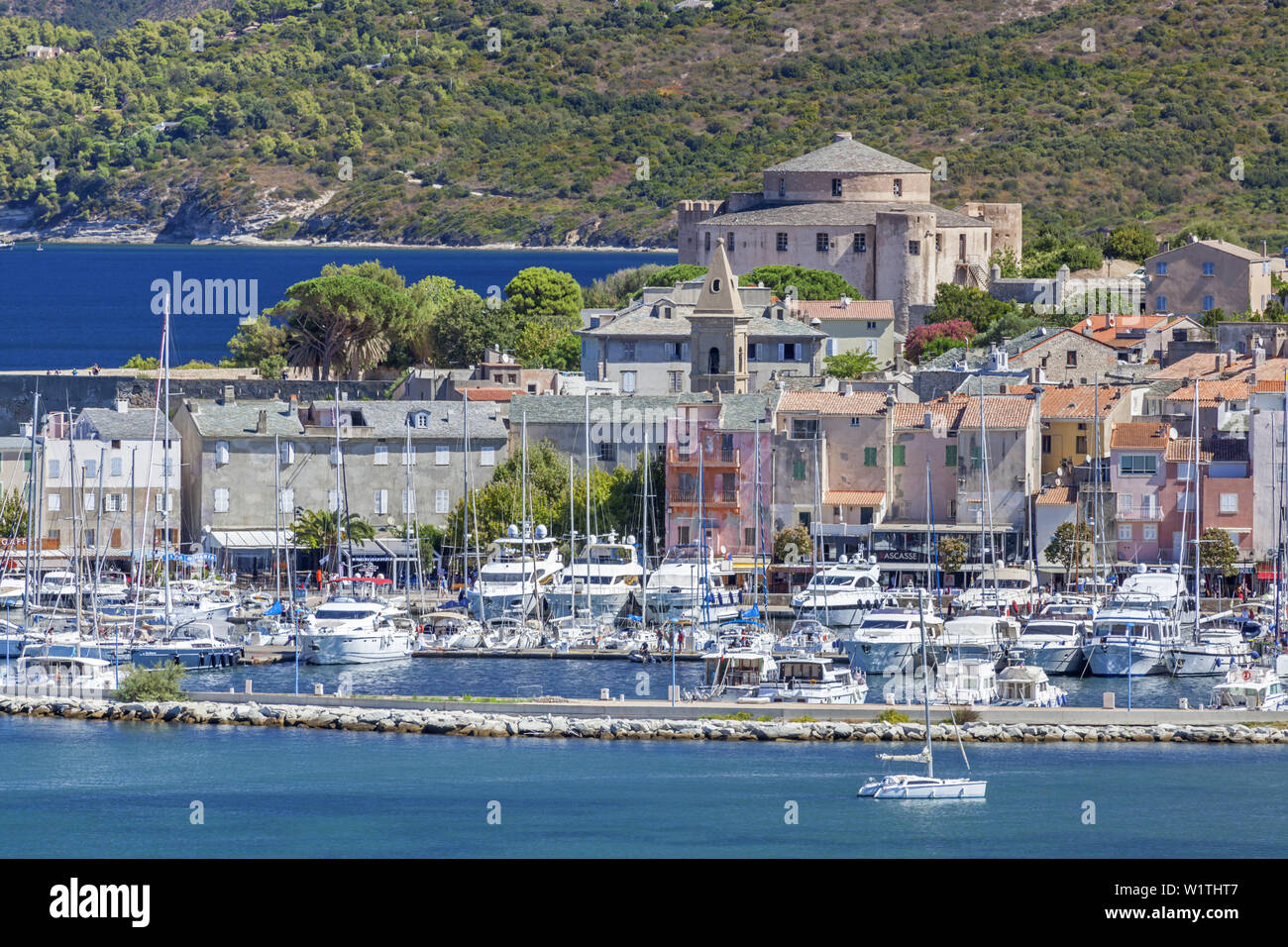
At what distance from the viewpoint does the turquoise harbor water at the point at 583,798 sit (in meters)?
38.5

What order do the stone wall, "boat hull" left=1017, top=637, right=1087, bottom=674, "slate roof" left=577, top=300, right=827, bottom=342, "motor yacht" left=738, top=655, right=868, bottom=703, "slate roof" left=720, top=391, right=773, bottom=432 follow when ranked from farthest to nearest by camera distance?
"slate roof" left=577, top=300, right=827, bottom=342 < the stone wall < "slate roof" left=720, top=391, right=773, bottom=432 < "boat hull" left=1017, top=637, right=1087, bottom=674 < "motor yacht" left=738, top=655, right=868, bottom=703

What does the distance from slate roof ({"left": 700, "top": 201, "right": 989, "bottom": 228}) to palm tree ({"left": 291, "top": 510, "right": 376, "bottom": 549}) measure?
4174 centimetres

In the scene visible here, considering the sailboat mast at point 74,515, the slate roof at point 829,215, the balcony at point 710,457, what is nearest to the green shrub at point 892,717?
the sailboat mast at point 74,515

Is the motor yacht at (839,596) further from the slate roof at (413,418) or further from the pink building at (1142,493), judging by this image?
the slate roof at (413,418)

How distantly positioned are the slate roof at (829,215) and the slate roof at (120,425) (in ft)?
137

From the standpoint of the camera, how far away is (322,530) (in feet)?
203

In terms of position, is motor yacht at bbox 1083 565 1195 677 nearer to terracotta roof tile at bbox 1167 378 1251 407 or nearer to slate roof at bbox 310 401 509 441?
terracotta roof tile at bbox 1167 378 1251 407

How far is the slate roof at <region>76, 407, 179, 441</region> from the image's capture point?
6350cm

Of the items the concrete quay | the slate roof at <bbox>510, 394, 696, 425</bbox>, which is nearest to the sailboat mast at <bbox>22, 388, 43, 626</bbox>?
the slate roof at <bbox>510, 394, 696, 425</bbox>

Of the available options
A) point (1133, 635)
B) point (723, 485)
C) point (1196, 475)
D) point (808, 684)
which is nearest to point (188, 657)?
point (808, 684)

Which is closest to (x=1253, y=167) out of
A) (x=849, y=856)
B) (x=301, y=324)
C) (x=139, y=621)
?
(x=301, y=324)

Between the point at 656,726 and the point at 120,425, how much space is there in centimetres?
2433
